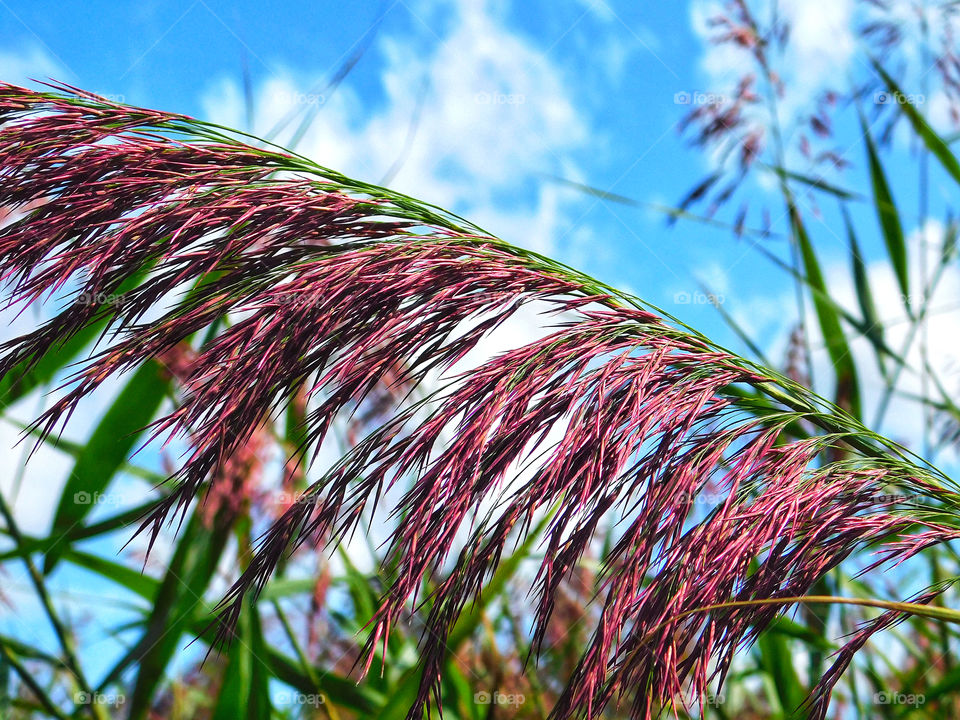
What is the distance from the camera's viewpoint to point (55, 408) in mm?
750

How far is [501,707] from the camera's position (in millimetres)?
1514

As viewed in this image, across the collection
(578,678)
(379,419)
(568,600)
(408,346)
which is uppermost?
(379,419)

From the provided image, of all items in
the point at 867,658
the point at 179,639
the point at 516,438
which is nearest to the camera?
the point at 516,438

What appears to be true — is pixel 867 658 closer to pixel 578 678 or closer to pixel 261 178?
pixel 578 678

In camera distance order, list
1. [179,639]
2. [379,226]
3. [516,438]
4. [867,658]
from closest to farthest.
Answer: [516,438]
[379,226]
[179,639]
[867,658]

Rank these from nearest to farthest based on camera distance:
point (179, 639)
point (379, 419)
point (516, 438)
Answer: point (516, 438), point (179, 639), point (379, 419)

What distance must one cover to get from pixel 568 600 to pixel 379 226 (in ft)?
3.72

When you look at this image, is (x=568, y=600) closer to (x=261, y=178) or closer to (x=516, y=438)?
(x=516, y=438)

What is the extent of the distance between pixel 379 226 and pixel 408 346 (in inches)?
5.4

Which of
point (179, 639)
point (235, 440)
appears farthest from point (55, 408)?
point (179, 639)

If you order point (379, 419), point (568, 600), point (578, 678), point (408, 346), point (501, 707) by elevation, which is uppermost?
point (379, 419)

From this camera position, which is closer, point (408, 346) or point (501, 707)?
point (408, 346)

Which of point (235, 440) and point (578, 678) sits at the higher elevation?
point (235, 440)

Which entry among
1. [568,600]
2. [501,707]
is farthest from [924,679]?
[501,707]
